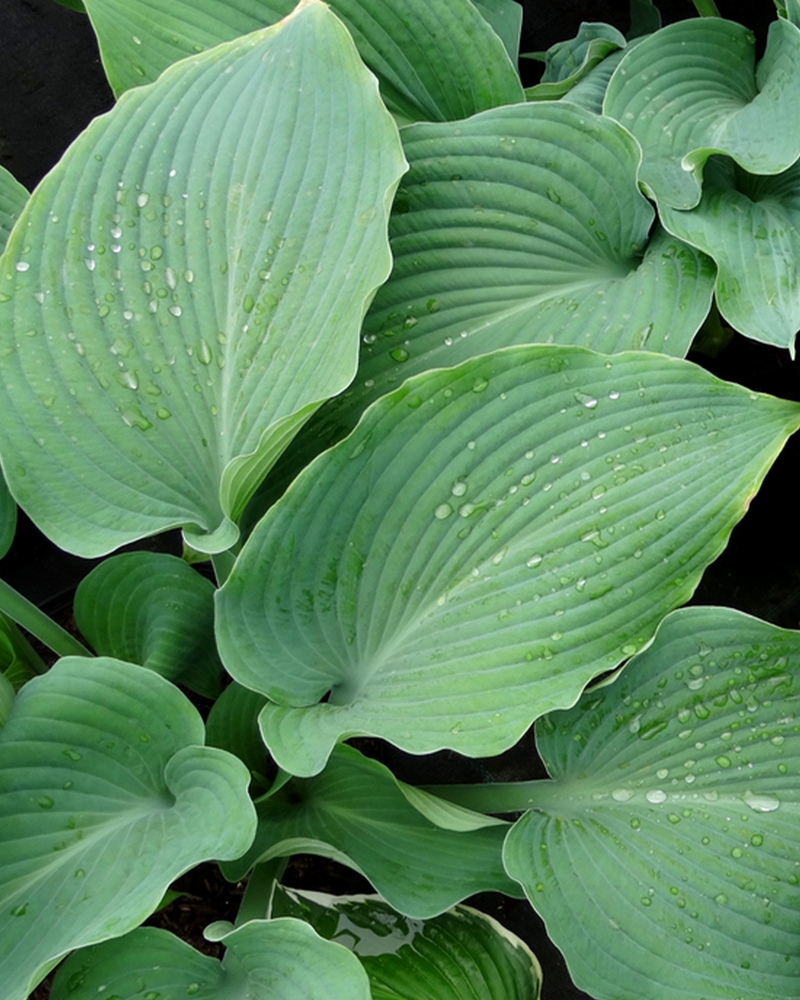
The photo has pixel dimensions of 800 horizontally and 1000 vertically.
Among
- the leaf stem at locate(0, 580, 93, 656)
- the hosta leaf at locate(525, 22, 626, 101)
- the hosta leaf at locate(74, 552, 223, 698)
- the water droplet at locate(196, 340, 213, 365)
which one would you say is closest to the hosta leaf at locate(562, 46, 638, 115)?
the hosta leaf at locate(525, 22, 626, 101)

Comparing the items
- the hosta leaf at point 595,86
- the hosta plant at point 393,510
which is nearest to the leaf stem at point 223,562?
the hosta plant at point 393,510

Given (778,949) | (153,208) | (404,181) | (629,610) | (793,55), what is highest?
(153,208)

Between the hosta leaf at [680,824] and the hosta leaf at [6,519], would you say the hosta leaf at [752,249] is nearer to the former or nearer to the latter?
the hosta leaf at [680,824]

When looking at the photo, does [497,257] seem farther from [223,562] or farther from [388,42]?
[223,562]

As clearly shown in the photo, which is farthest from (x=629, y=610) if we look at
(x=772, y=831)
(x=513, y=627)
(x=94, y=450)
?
(x=94, y=450)

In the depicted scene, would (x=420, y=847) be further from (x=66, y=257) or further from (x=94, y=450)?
(x=66, y=257)

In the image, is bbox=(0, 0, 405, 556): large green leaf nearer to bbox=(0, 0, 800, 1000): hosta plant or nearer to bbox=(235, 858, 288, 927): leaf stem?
bbox=(0, 0, 800, 1000): hosta plant

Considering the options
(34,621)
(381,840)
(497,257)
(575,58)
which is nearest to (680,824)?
(381,840)
